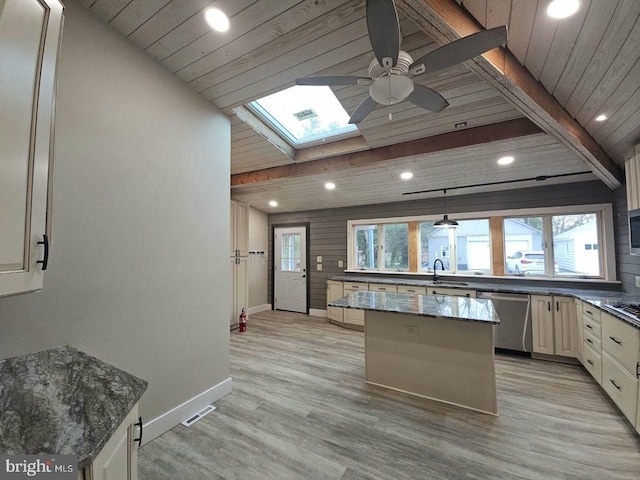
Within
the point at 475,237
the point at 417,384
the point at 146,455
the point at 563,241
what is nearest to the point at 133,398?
the point at 146,455

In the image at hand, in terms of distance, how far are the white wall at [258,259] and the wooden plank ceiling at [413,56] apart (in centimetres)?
305

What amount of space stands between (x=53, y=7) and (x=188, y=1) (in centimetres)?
72

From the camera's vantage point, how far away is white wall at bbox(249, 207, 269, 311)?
625cm

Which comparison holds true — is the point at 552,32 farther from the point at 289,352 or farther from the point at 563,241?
the point at 289,352

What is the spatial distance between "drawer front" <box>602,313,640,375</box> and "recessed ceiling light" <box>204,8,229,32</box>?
11.7ft

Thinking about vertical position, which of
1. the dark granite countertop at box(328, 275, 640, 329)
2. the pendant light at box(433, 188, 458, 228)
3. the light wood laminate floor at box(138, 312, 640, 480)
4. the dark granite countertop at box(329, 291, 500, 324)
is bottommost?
the light wood laminate floor at box(138, 312, 640, 480)

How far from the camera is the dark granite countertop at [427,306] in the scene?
238 cm

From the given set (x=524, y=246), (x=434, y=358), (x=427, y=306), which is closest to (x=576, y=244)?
(x=524, y=246)

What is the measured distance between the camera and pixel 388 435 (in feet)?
7.06

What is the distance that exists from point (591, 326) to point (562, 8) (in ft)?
10.1

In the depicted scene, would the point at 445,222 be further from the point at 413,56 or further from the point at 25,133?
the point at 25,133

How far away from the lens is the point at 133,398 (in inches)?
45.6

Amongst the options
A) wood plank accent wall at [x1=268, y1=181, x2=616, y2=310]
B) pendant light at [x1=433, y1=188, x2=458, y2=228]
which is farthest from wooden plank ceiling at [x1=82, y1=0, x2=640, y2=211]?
pendant light at [x1=433, y1=188, x2=458, y2=228]

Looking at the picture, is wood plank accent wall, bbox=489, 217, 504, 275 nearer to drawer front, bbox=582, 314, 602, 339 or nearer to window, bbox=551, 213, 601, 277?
window, bbox=551, 213, 601, 277
